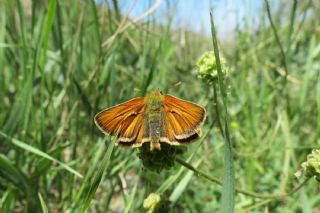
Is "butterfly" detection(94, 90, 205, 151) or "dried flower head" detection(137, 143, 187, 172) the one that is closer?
"butterfly" detection(94, 90, 205, 151)

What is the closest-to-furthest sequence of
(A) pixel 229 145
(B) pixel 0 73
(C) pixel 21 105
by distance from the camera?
1. (A) pixel 229 145
2. (C) pixel 21 105
3. (B) pixel 0 73

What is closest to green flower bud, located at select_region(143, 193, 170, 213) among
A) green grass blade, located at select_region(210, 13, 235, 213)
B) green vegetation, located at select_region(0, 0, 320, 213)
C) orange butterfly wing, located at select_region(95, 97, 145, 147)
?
green vegetation, located at select_region(0, 0, 320, 213)

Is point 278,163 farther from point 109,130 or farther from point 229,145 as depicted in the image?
point 229,145

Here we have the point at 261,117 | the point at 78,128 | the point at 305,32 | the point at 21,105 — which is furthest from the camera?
the point at 305,32

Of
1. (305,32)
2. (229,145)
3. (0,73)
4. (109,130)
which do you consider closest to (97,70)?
(0,73)

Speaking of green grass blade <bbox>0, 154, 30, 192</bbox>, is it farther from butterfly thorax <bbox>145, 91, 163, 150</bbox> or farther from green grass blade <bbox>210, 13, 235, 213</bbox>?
green grass blade <bbox>210, 13, 235, 213</bbox>

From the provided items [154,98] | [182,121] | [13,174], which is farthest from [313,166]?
[13,174]

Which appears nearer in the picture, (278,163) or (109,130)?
(109,130)
